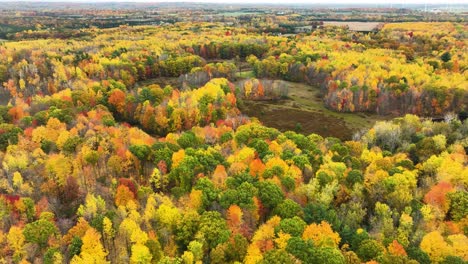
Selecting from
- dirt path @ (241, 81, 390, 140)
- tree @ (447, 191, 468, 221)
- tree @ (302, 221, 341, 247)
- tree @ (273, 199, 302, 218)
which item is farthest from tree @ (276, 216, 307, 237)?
dirt path @ (241, 81, 390, 140)

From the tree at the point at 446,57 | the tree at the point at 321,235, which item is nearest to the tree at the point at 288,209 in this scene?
the tree at the point at 321,235

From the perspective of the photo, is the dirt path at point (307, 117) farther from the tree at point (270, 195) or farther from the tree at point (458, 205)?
the tree at point (270, 195)

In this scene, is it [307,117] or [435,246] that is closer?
[435,246]

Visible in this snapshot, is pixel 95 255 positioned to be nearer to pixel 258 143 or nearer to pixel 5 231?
pixel 5 231

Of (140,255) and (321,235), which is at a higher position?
(321,235)

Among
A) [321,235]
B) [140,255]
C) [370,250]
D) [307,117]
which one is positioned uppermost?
[307,117]

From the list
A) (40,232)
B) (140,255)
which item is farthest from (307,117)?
(40,232)

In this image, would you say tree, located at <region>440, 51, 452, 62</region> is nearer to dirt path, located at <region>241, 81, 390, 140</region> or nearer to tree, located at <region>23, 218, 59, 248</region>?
dirt path, located at <region>241, 81, 390, 140</region>

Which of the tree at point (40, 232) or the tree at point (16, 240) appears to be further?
the tree at point (40, 232)

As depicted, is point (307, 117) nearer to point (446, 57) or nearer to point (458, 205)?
point (458, 205)

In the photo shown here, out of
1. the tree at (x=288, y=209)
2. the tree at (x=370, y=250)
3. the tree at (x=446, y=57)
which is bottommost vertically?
the tree at (x=370, y=250)

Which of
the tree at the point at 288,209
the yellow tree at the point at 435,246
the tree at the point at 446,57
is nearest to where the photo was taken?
the yellow tree at the point at 435,246
